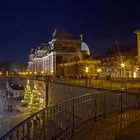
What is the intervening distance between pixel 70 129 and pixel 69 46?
96.2 m

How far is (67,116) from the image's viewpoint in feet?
32.8

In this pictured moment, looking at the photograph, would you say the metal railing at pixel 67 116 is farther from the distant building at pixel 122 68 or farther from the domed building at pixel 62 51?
the domed building at pixel 62 51

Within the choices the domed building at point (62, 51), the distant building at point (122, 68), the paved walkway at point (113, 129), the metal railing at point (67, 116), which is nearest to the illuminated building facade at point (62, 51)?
the domed building at point (62, 51)

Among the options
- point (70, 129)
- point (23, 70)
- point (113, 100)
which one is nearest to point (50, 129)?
point (70, 129)

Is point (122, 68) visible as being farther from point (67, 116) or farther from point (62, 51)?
point (67, 116)

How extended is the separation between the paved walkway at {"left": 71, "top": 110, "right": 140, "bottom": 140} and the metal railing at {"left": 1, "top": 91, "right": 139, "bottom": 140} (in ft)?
1.17

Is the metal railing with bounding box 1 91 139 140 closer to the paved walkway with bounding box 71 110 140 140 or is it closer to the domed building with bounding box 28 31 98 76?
the paved walkway with bounding box 71 110 140 140

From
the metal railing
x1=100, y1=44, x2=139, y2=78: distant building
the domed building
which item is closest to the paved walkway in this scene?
the metal railing

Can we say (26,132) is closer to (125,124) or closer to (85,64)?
(125,124)

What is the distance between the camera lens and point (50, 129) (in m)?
8.34

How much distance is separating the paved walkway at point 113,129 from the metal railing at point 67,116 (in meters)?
0.36

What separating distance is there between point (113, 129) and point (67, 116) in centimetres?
147

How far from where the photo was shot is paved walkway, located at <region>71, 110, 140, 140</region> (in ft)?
29.8

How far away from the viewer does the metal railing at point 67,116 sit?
617 centimetres
